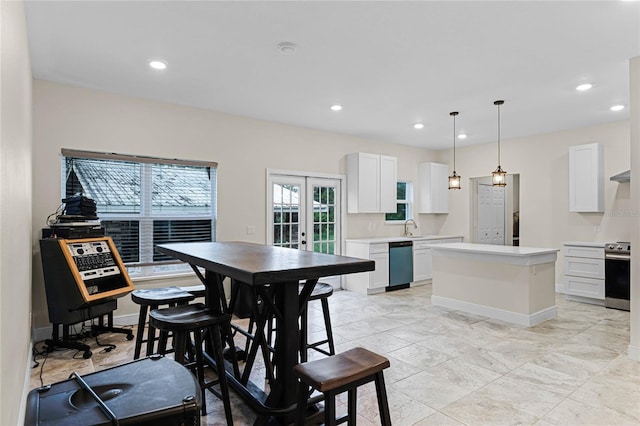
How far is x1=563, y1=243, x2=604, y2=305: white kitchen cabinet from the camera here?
5.39 meters

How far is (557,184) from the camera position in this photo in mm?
6273

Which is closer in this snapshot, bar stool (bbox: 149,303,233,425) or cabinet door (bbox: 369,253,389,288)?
bar stool (bbox: 149,303,233,425)

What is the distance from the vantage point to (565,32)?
Result: 2.92 meters

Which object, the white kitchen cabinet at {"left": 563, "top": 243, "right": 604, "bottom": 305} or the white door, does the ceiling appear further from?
the white door

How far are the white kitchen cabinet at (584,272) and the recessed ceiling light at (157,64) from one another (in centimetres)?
605

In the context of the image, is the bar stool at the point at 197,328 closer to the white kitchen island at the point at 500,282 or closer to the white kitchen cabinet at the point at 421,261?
the white kitchen island at the point at 500,282

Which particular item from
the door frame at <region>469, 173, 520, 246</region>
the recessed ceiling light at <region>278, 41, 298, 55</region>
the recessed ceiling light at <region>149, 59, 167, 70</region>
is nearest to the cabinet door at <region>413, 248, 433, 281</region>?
the door frame at <region>469, 173, 520, 246</region>

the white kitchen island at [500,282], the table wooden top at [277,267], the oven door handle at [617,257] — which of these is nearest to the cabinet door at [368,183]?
the white kitchen island at [500,282]

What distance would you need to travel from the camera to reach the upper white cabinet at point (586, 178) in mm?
5621

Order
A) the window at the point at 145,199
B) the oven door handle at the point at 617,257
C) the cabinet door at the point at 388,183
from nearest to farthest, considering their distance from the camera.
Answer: the window at the point at 145,199
the oven door handle at the point at 617,257
the cabinet door at the point at 388,183

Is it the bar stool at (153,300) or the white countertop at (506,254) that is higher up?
the white countertop at (506,254)

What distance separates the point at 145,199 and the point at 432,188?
5.43 m

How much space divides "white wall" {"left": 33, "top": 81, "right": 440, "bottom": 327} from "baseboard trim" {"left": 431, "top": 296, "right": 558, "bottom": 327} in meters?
2.15

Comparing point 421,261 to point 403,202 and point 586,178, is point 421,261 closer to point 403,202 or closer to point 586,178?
point 403,202
